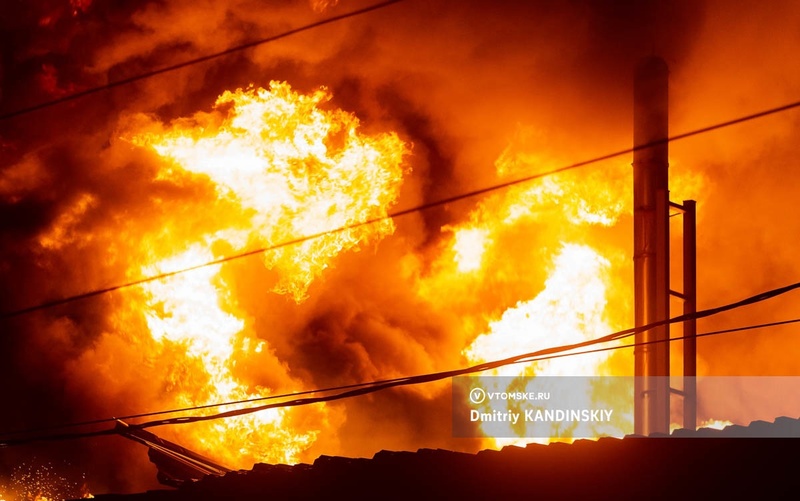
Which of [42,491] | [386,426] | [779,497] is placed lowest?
[779,497]

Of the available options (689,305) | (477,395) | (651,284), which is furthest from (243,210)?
(689,305)

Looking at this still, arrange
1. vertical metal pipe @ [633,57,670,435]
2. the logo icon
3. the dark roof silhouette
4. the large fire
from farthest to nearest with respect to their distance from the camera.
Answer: the logo icon
the large fire
vertical metal pipe @ [633,57,670,435]
the dark roof silhouette

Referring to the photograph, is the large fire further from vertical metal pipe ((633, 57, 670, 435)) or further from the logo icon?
vertical metal pipe ((633, 57, 670, 435))

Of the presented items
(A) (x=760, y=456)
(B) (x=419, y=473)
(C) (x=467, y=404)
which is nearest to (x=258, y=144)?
(C) (x=467, y=404)

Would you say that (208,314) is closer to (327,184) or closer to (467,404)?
(327,184)

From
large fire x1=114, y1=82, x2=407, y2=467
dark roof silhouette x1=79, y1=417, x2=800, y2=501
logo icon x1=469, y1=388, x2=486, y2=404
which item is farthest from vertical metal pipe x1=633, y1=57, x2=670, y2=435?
logo icon x1=469, y1=388, x2=486, y2=404

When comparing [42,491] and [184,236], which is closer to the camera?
[184,236]

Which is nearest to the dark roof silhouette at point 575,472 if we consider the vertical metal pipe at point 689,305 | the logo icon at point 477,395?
the vertical metal pipe at point 689,305

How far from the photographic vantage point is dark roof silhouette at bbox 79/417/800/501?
938 centimetres

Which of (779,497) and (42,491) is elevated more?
(42,491)

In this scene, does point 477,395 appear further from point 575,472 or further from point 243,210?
point 575,472

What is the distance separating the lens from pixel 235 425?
918 inches

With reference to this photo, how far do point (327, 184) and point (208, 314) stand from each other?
4235 millimetres

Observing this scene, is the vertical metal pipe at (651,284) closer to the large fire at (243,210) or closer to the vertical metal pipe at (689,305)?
the vertical metal pipe at (689,305)
